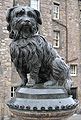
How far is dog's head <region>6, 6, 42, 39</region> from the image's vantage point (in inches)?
Answer: 114

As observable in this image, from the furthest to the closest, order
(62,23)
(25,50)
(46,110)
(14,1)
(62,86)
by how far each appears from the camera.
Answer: (62,23) < (14,1) < (62,86) < (25,50) < (46,110)

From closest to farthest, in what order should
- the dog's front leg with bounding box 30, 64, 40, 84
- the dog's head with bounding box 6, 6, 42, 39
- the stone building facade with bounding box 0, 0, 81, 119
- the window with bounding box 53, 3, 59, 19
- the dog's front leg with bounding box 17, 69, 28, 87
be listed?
the dog's head with bounding box 6, 6, 42, 39
the dog's front leg with bounding box 30, 64, 40, 84
the dog's front leg with bounding box 17, 69, 28, 87
the stone building facade with bounding box 0, 0, 81, 119
the window with bounding box 53, 3, 59, 19

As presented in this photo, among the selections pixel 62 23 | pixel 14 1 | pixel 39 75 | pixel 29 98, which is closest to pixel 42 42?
pixel 39 75

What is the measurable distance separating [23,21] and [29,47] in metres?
0.28

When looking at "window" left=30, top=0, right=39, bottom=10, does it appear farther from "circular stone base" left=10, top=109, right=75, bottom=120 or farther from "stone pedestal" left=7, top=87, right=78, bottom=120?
"circular stone base" left=10, top=109, right=75, bottom=120

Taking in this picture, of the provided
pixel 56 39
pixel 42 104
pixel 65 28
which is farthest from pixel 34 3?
pixel 42 104

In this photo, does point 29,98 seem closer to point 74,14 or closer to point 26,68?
point 26,68

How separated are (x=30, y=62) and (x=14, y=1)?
13.4 metres

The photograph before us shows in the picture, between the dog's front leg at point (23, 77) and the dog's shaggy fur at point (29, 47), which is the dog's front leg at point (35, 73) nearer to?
the dog's shaggy fur at point (29, 47)

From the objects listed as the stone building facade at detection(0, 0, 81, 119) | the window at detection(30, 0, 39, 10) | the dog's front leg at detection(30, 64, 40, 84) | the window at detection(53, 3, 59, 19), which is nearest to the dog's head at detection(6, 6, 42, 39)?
the dog's front leg at detection(30, 64, 40, 84)

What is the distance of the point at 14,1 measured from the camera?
15914 millimetres

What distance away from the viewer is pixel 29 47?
2.94m

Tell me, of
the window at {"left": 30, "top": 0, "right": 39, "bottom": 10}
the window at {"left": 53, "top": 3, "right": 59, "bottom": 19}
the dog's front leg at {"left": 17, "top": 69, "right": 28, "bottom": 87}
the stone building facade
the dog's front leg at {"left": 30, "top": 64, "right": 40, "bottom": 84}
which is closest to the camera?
the dog's front leg at {"left": 30, "top": 64, "right": 40, "bottom": 84}

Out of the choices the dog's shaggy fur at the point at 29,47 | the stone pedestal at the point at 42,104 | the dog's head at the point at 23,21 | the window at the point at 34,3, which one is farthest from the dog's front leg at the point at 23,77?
the window at the point at 34,3
